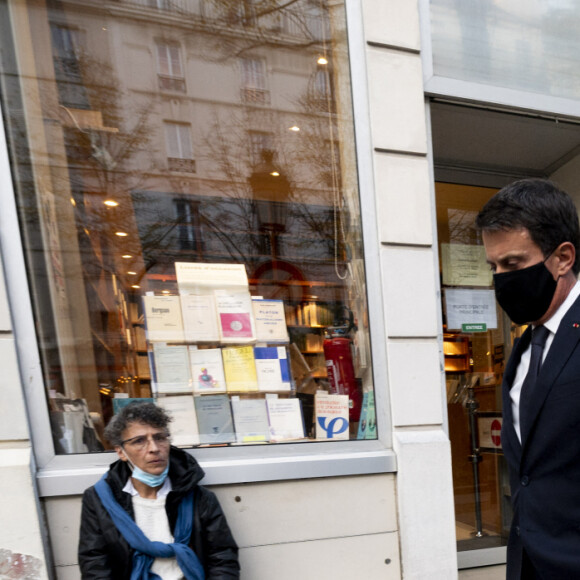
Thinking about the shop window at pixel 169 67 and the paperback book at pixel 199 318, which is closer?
the paperback book at pixel 199 318

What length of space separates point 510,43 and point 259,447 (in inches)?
148

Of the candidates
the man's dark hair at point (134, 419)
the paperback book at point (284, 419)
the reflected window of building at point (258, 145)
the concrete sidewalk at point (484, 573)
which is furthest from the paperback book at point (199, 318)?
the concrete sidewalk at point (484, 573)

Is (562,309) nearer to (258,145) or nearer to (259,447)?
(259,447)

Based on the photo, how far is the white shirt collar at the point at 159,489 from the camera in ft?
7.75

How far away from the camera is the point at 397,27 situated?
3.27 meters

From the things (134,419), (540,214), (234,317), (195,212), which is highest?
(195,212)

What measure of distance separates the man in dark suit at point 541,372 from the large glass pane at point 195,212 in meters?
1.83

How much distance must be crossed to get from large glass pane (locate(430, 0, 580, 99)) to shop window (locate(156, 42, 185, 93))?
78.1 inches

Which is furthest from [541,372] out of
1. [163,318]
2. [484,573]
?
[484,573]

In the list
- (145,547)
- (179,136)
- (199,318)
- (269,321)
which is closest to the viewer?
(145,547)

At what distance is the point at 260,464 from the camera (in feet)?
9.51

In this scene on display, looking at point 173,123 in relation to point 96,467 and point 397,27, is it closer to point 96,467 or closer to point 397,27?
point 397,27

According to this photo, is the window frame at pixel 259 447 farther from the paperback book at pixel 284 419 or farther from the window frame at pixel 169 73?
the window frame at pixel 169 73

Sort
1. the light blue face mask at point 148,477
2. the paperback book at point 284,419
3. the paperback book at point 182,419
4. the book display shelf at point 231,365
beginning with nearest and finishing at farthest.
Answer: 1. the light blue face mask at point 148,477
2. the paperback book at point 182,419
3. the book display shelf at point 231,365
4. the paperback book at point 284,419
